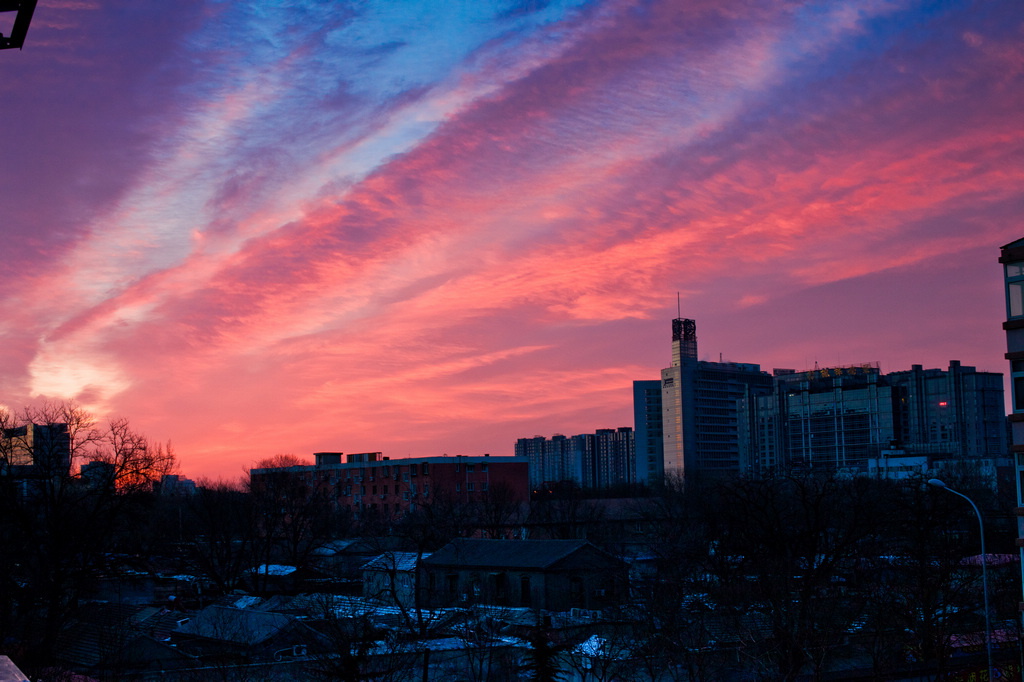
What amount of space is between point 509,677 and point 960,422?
163 meters

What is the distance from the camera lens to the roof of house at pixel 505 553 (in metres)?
51.2

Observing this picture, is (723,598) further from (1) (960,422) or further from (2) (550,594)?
(1) (960,422)

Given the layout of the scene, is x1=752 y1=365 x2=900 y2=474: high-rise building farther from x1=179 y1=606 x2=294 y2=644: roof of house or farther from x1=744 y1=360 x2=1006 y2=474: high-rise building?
x1=179 y1=606 x2=294 y2=644: roof of house

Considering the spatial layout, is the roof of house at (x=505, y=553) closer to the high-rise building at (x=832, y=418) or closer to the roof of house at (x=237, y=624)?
the roof of house at (x=237, y=624)

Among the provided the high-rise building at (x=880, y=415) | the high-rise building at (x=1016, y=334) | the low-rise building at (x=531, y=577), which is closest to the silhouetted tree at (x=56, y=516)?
the low-rise building at (x=531, y=577)

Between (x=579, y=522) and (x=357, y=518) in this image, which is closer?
(x=579, y=522)

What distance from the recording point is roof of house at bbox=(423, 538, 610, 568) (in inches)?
2014

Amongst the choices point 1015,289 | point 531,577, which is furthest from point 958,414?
point 1015,289

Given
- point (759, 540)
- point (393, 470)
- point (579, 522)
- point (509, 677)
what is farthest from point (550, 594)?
point (393, 470)

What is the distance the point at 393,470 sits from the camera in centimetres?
12075

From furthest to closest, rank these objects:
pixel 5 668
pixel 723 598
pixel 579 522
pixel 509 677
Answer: pixel 579 522
pixel 723 598
pixel 509 677
pixel 5 668

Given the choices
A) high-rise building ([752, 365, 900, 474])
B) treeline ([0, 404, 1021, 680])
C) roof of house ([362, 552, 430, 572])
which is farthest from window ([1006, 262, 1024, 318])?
high-rise building ([752, 365, 900, 474])

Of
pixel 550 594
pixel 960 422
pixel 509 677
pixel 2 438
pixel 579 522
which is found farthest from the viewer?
pixel 960 422

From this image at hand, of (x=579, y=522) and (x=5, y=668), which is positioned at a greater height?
(x=5, y=668)
